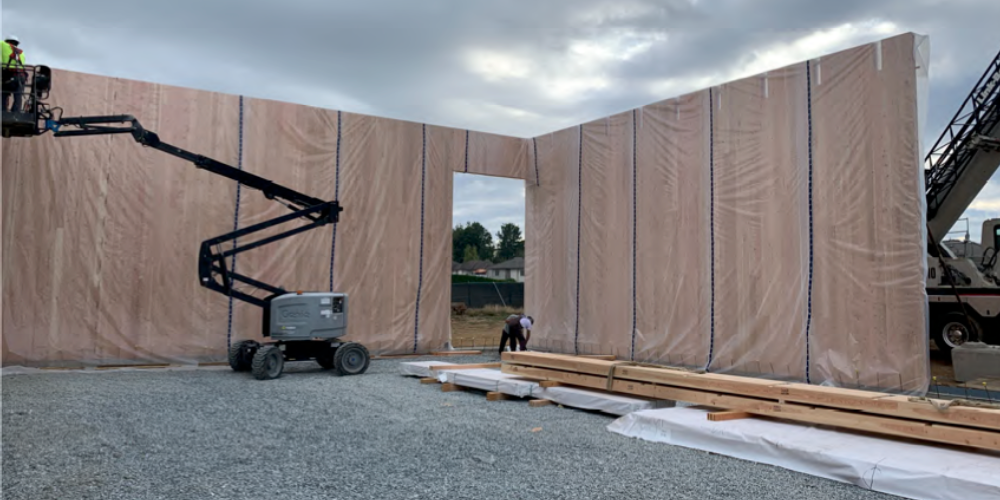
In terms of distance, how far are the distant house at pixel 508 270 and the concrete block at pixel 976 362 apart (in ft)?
187

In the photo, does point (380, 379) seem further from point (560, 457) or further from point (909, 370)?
point (909, 370)

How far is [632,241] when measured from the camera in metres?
12.9

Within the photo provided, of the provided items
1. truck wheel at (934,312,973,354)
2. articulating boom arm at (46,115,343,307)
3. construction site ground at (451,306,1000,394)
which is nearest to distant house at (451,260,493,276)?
construction site ground at (451,306,1000,394)

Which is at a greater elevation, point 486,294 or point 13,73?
point 13,73

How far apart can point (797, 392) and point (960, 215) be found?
32.3 feet

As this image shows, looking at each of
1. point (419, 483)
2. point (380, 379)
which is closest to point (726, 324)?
point (380, 379)

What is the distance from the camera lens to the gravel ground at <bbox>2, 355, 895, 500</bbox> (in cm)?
471

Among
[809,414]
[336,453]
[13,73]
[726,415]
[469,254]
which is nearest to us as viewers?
[336,453]

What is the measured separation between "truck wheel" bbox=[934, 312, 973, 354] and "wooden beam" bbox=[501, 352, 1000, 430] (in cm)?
811

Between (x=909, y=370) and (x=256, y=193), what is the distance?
36.1ft

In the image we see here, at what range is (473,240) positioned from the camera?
79625 millimetres

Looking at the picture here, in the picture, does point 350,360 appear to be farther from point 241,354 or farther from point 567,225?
point 567,225

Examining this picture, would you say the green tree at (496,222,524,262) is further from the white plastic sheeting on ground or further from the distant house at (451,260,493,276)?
the white plastic sheeting on ground

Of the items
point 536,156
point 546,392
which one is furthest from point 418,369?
point 536,156
